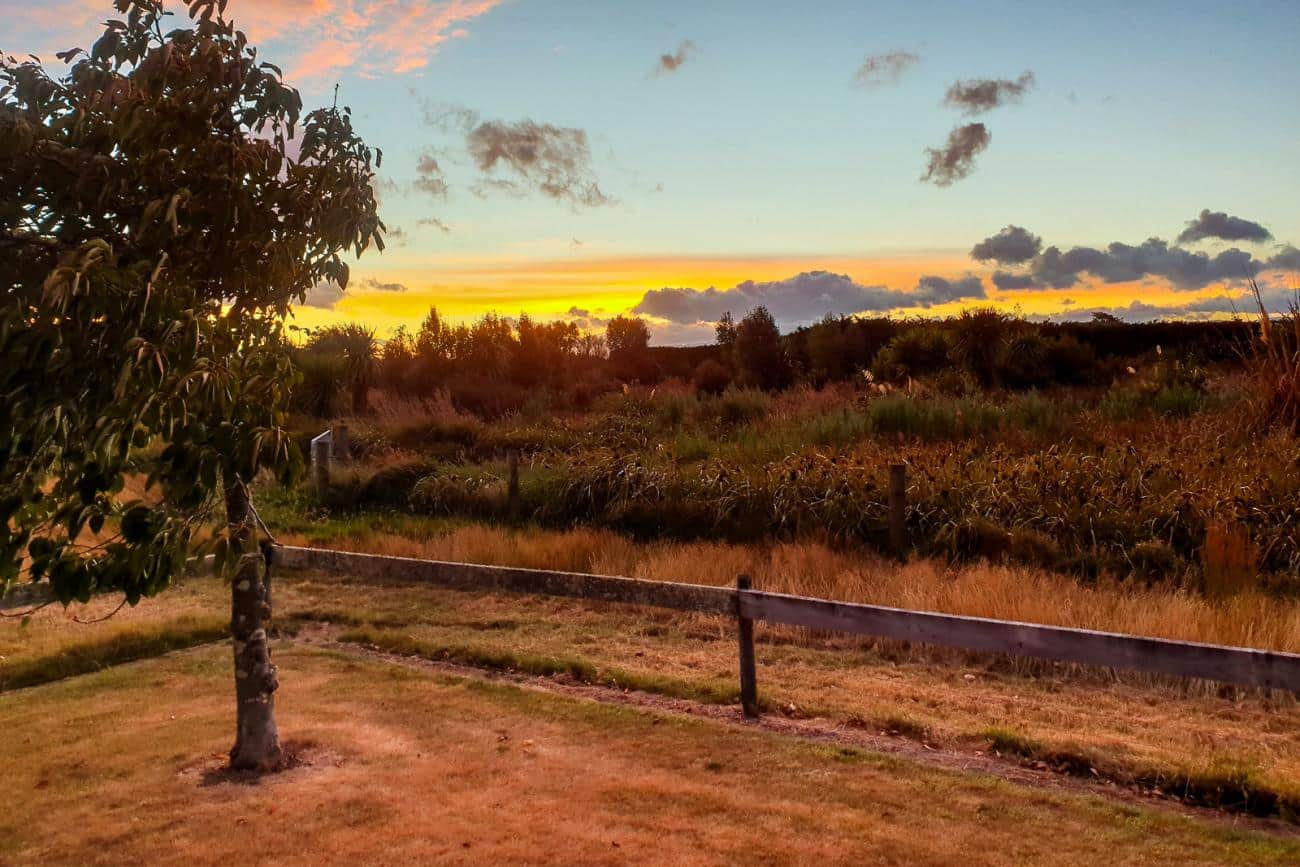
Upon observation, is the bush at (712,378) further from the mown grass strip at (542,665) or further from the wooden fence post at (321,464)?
the mown grass strip at (542,665)

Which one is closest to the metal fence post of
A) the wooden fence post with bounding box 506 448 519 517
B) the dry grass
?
the wooden fence post with bounding box 506 448 519 517

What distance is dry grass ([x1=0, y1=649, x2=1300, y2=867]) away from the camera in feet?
17.8

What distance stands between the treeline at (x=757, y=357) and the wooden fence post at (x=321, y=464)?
28.0ft

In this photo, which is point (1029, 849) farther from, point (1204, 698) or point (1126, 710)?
point (1204, 698)

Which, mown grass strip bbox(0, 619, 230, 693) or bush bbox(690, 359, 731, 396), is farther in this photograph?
bush bbox(690, 359, 731, 396)

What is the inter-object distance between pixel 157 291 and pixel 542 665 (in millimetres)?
5263

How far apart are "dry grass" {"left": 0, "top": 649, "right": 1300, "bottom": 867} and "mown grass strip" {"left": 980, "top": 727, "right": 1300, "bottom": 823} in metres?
0.47

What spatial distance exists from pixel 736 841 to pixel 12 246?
183 inches

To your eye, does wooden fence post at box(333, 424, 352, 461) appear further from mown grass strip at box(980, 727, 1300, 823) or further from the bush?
mown grass strip at box(980, 727, 1300, 823)

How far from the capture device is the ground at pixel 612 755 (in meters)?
5.54

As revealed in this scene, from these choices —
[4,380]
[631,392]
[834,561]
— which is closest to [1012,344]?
[631,392]

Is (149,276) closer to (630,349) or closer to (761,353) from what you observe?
(761,353)

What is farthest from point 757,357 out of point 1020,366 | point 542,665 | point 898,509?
point 542,665

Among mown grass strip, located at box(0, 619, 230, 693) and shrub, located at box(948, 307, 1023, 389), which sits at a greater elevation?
shrub, located at box(948, 307, 1023, 389)
